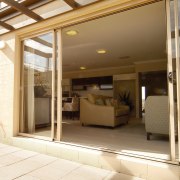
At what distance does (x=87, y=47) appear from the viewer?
18.2ft

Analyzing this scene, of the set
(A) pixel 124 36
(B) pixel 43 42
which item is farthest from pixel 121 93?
(B) pixel 43 42

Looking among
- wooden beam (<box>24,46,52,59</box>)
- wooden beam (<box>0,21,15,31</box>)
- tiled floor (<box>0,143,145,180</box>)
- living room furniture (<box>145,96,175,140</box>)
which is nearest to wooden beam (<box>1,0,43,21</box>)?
wooden beam (<box>24,46,52,59</box>)

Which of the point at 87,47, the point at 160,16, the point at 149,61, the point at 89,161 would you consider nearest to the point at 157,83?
the point at 149,61

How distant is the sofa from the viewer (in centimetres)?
487

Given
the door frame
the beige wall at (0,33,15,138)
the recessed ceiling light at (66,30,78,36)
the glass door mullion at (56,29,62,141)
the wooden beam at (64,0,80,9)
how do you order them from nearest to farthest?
the door frame → the wooden beam at (64,0,80,9) → the glass door mullion at (56,29,62,141) → the beige wall at (0,33,15,138) → the recessed ceiling light at (66,30,78,36)

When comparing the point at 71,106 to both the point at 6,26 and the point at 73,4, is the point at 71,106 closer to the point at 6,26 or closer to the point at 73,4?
the point at 6,26

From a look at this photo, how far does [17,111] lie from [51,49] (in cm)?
146

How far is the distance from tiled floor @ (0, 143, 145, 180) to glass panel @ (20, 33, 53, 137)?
2.39ft

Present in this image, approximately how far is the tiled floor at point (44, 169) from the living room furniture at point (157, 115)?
54.0 inches

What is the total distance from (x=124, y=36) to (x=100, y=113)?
6.92 feet

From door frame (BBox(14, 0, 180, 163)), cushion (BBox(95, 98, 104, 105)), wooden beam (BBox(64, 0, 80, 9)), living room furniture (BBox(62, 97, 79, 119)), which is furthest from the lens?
Answer: living room furniture (BBox(62, 97, 79, 119))

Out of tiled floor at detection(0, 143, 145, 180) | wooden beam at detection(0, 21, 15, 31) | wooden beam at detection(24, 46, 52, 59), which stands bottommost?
tiled floor at detection(0, 143, 145, 180)

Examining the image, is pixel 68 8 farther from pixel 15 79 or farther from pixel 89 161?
pixel 89 161

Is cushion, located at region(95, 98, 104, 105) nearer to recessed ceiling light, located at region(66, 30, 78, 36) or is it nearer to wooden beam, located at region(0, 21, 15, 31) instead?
recessed ceiling light, located at region(66, 30, 78, 36)
